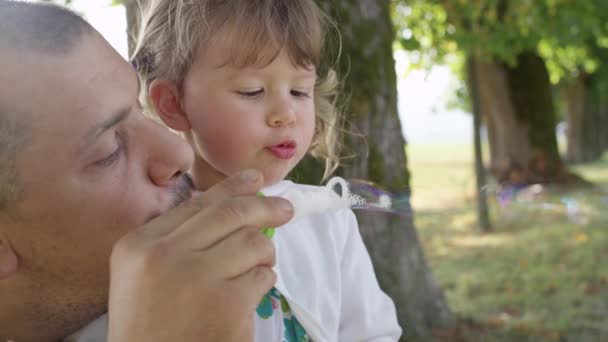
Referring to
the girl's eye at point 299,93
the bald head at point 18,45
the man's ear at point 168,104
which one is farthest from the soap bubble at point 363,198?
the bald head at point 18,45

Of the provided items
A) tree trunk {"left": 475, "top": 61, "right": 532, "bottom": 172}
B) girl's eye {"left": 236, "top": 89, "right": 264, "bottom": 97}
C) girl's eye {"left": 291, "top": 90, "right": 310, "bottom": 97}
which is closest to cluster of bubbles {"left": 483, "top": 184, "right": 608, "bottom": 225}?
tree trunk {"left": 475, "top": 61, "right": 532, "bottom": 172}

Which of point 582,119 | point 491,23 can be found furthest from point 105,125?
point 582,119

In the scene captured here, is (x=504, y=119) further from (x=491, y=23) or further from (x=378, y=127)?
(x=378, y=127)

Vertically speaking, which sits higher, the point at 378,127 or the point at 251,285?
the point at 251,285

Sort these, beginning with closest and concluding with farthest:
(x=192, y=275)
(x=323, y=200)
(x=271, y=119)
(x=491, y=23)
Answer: (x=192, y=275) < (x=323, y=200) < (x=271, y=119) < (x=491, y=23)

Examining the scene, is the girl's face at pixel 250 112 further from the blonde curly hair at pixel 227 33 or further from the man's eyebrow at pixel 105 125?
the man's eyebrow at pixel 105 125

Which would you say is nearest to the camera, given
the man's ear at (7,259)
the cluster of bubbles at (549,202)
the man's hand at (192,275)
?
the man's hand at (192,275)

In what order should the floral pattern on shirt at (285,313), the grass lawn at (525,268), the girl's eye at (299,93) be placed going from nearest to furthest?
the floral pattern on shirt at (285,313), the girl's eye at (299,93), the grass lawn at (525,268)

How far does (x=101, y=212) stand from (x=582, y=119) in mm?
Result: 20771

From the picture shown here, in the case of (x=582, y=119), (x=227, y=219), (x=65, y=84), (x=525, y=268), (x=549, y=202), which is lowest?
(x=582, y=119)

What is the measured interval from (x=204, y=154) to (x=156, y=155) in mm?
454

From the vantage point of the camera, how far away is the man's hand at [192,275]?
916 millimetres

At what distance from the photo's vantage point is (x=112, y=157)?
1.14m

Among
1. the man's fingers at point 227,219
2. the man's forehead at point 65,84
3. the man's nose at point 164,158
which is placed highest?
the man's forehead at point 65,84
